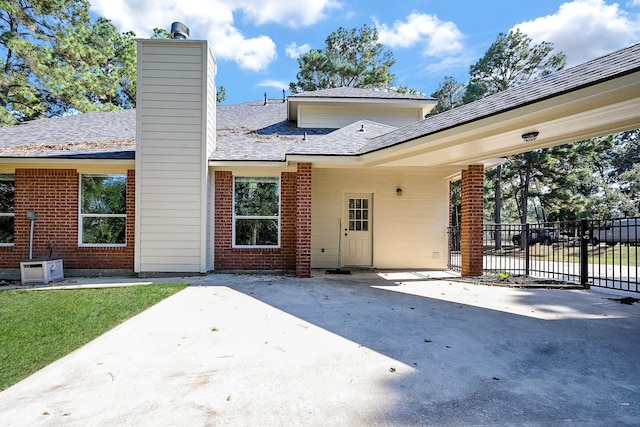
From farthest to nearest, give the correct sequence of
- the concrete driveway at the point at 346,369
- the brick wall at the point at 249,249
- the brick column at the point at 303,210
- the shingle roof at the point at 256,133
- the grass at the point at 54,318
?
the shingle roof at the point at 256,133 → the brick wall at the point at 249,249 → the brick column at the point at 303,210 → the grass at the point at 54,318 → the concrete driveway at the point at 346,369

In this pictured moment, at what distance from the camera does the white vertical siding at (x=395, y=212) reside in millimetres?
9602

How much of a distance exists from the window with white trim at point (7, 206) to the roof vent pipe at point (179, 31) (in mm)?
5444

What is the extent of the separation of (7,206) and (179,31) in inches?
246

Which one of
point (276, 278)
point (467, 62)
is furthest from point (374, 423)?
point (467, 62)

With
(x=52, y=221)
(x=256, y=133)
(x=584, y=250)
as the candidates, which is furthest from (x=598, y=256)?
(x=52, y=221)

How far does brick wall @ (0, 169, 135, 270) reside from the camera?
319 inches

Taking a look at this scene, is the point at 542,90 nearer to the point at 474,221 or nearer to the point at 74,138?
the point at 474,221

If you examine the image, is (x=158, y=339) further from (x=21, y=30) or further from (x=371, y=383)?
(x=21, y=30)

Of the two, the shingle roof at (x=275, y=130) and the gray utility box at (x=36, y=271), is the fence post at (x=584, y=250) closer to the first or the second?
the shingle roof at (x=275, y=130)

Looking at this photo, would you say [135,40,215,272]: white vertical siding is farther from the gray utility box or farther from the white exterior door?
the white exterior door

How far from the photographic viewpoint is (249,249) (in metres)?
8.51

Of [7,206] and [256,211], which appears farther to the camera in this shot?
[256,211]

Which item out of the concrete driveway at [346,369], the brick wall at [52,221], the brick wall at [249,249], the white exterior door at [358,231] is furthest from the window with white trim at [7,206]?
the white exterior door at [358,231]

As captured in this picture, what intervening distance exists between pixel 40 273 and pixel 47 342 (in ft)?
15.5
